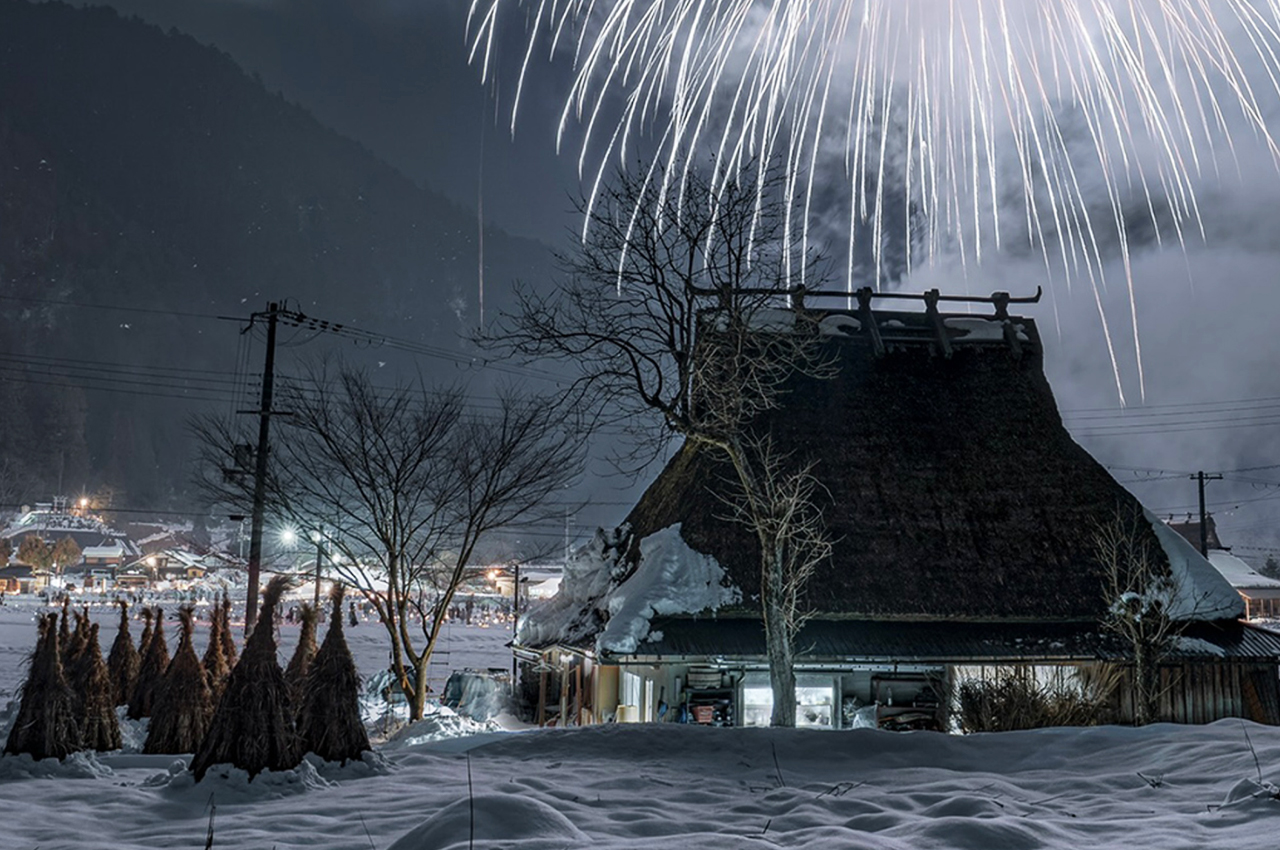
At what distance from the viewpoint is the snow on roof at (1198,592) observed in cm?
1532

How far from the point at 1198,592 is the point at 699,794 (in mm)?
13787

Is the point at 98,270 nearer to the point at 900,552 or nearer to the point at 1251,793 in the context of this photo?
the point at 900,552

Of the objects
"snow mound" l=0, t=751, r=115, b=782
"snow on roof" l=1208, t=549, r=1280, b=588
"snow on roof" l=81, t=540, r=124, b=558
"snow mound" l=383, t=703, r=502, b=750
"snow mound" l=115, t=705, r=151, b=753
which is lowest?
"snow mound" l=383, t=703, r=502, b=750

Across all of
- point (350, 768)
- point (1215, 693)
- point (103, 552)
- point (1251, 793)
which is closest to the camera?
point (1251, 793)

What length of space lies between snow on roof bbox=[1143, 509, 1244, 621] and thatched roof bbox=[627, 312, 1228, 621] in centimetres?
58

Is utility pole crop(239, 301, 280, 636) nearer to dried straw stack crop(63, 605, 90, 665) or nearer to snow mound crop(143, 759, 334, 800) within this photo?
dried straw stack crop(63, 605, 90, 665)

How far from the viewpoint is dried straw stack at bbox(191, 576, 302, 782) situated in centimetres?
610

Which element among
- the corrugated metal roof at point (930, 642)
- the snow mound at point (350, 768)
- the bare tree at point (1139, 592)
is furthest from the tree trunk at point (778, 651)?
the bare tree at point (1139, 592)

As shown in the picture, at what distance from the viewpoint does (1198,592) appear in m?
15.6

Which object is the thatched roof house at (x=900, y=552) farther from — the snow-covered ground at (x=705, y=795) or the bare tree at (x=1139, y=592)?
the snow-covered ground at (x=705, y=795)

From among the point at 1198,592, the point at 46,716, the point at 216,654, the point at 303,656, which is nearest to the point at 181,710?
the point at 216,654

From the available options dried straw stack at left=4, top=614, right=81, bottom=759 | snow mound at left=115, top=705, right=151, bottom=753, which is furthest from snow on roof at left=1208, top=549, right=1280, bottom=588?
dried straw stack at left=4, top=614, right=81, bottom=759

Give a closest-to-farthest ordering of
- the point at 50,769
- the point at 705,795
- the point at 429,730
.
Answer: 1. the point at 705,795
2. the point at 50,769
3. the point at 429,730

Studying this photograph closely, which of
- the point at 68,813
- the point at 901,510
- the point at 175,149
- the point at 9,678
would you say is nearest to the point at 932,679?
the point at 901,510
